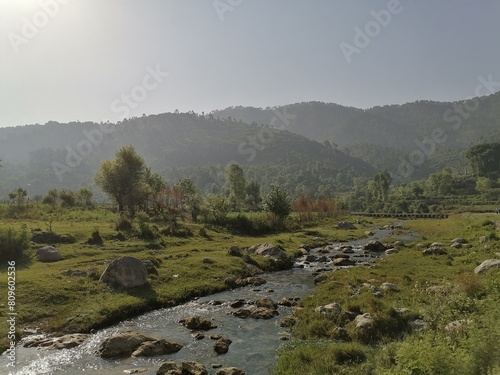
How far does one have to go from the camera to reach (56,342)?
94.9ft

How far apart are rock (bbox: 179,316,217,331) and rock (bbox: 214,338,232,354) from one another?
3.93 metres

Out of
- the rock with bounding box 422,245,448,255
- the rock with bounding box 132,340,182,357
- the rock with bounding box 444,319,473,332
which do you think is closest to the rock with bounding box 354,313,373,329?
the rock with bounding box 444,319,473,332

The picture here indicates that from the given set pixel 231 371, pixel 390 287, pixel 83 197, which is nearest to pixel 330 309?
pixel 390 287

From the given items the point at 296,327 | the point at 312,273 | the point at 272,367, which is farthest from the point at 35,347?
the point at 312,273

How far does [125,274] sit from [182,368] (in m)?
20.1

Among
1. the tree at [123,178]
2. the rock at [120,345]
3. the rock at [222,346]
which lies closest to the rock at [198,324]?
the rock at [222,346]

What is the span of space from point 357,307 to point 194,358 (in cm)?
1522

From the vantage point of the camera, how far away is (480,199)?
198 m

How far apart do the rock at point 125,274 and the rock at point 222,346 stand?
16.4m

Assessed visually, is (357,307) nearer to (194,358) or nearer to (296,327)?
(296,327)

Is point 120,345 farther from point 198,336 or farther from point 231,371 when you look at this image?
point 231,371

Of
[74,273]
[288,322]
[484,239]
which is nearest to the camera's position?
[288,322]

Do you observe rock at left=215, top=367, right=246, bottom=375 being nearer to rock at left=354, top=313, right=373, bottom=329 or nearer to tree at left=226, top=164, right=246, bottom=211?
rock at left=354, top=313, right=373, bottom=329

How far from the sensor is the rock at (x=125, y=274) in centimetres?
4103
